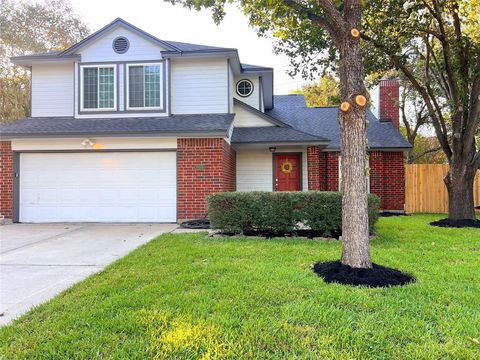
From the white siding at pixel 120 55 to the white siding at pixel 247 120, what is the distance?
346cm

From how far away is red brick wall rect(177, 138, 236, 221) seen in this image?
395 inches

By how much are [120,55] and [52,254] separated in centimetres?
745

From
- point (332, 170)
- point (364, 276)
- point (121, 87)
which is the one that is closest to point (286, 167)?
point (332, 170)

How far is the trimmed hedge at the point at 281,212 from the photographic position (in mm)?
7246

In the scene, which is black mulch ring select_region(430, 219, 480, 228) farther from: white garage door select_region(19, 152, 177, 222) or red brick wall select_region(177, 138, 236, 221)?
white garage door select_region(19, 152, 177, 222)

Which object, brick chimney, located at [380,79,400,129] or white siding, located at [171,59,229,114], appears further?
brick chimney, located at [380,79,400,129]

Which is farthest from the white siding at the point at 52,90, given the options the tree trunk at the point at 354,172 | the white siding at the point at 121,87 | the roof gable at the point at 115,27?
the tree trunk at the point at 354,172

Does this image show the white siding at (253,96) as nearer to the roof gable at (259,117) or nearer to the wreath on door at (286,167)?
the roof gable at (259,117)

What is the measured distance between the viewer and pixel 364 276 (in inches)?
171

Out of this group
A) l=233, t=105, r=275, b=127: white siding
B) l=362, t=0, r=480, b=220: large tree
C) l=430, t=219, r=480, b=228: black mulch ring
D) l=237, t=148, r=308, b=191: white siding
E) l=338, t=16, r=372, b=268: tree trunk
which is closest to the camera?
l=338, t=16, r=372, b=268: tree trunk

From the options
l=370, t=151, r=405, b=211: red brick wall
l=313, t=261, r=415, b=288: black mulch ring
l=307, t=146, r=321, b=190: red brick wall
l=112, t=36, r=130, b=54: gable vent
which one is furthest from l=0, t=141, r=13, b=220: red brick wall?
l=370, t=151, r=405, b=211: red brick wall

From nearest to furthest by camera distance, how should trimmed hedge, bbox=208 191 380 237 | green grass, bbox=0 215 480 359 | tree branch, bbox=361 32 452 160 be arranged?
1. green grass, bbox=0 215 480 359
2. trimmed hedge, bbox=208 191 380 237
3. tree branch, bbox=361 32 452 160

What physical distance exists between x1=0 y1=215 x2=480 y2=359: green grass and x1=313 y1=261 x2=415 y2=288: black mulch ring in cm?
17

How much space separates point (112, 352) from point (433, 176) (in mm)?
14398
